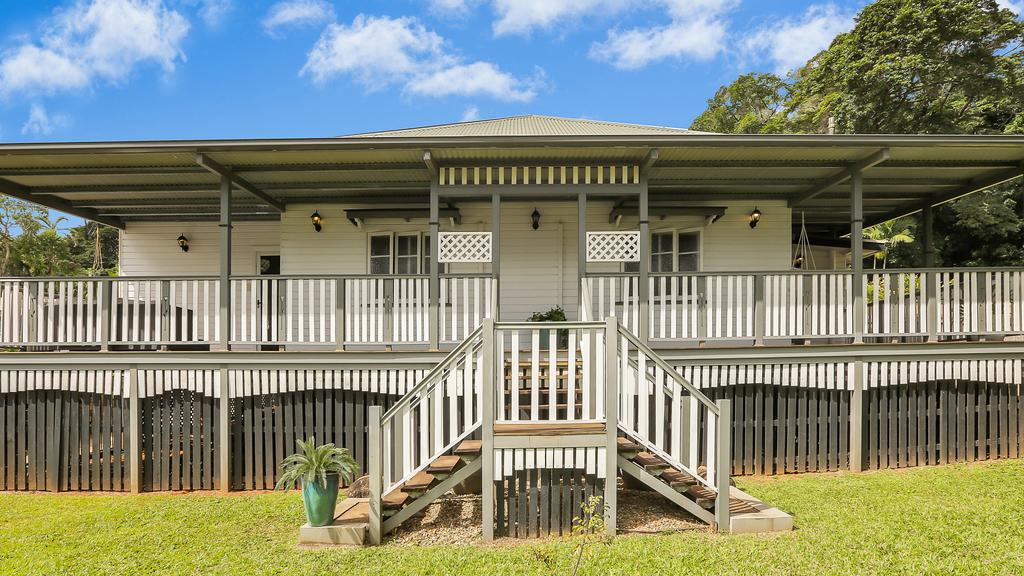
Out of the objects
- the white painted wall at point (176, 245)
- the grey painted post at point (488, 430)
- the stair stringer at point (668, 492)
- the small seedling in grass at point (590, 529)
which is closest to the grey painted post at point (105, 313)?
the white painted wall at point (176, 245)

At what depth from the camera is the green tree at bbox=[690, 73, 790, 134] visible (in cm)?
3034

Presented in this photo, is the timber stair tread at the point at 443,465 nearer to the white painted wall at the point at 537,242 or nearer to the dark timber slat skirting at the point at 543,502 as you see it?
the dark timber slat skirting at the point at 543,502

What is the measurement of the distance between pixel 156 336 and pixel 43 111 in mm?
102236

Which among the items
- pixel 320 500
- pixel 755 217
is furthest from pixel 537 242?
pixel 320 500

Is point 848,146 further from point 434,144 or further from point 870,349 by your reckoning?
point 434,144

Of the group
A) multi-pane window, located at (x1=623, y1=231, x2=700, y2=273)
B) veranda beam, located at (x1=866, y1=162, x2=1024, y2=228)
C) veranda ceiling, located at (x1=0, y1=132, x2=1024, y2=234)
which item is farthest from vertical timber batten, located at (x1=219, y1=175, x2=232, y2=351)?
veranda beam, located at (x1=866, y1=162, x2=1024, y2=228)

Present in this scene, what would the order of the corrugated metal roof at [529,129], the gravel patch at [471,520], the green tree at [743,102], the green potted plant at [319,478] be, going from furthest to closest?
the green tree at [743,102] → the corrugated metal roof at [529,129] → the gravel patch at [471,520] → the green potted plant at [319,478]

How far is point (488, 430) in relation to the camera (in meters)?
4.89

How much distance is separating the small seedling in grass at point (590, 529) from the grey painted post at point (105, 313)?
6.20m

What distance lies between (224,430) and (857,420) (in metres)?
8.18

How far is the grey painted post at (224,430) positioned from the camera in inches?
264

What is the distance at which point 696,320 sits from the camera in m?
6.86

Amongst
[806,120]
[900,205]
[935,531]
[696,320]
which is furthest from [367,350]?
[806,120]

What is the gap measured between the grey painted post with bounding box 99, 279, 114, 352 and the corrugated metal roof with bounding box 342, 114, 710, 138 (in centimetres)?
424
